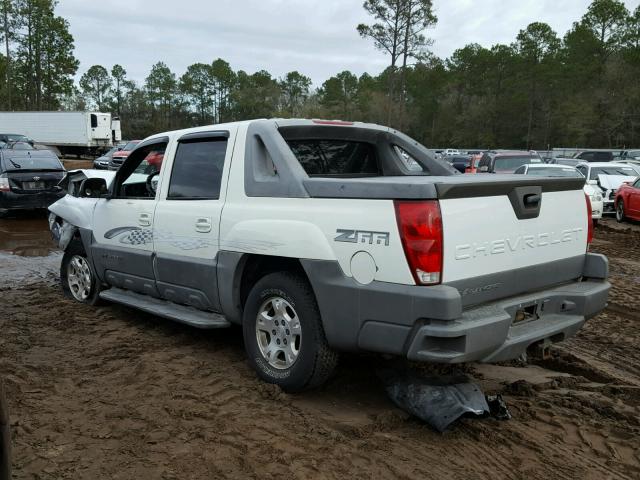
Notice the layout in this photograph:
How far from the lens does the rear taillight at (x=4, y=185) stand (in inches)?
555

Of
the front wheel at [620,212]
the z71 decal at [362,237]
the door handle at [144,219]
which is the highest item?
the z71 decal at [362,237]

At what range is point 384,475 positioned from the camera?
3258 millimetres

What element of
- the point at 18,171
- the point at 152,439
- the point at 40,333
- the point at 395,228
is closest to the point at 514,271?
the point at 395,228

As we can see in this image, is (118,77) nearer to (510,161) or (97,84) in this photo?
(97,84)

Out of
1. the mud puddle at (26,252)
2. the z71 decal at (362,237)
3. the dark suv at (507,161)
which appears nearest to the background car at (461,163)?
the dark suv at (507,161)

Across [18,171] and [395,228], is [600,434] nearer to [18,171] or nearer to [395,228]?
[395,228]

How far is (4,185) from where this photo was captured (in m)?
14.1

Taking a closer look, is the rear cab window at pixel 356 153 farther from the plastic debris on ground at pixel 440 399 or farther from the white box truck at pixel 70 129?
the white box truck at pixel 70 129

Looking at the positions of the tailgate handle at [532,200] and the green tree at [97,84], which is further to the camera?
the green tree at [97,84]

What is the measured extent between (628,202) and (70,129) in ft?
127

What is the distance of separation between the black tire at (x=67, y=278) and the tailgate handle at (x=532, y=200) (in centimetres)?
447

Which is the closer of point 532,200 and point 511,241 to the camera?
point 511,241

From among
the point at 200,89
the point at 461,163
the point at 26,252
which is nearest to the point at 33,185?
the point at 26,252

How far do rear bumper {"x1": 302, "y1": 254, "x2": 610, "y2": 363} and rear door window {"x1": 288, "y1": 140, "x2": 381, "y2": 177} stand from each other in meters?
1.25
